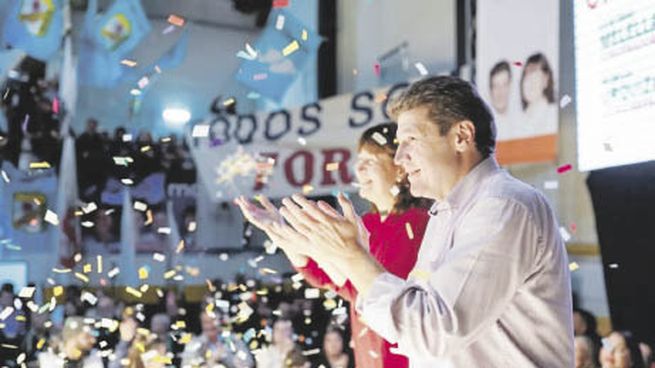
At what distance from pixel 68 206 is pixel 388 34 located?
336 centimetres

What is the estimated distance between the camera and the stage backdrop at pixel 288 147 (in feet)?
22.2

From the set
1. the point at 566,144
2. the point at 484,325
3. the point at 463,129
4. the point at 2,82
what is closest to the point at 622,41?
the point at 566,144

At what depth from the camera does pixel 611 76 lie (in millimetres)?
3971

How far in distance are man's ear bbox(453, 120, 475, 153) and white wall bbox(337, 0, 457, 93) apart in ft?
17.1

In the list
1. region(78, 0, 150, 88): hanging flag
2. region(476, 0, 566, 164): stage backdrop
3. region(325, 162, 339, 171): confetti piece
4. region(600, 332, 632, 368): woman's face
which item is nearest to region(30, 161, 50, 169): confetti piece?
region(78, 0, 150, 88): hanging flag

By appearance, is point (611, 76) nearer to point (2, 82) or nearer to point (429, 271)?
point (429, 271)

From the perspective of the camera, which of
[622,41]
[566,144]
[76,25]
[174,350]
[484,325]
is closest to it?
[484,325]

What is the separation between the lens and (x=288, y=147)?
7.21 m

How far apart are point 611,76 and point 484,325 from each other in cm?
292

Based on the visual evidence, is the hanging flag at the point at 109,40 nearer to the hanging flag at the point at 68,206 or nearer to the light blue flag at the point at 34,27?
the light blue flag at the point at 34,27

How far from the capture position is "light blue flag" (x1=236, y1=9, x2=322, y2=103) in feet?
26.2

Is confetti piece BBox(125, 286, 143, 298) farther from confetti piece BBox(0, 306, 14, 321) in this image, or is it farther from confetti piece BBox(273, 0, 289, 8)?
confetti piece BBox(273, 0, 289, 8)

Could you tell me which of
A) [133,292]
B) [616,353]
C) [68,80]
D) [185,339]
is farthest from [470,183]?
[68,80]

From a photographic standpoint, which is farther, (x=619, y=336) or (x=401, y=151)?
(x=619, y=336)
